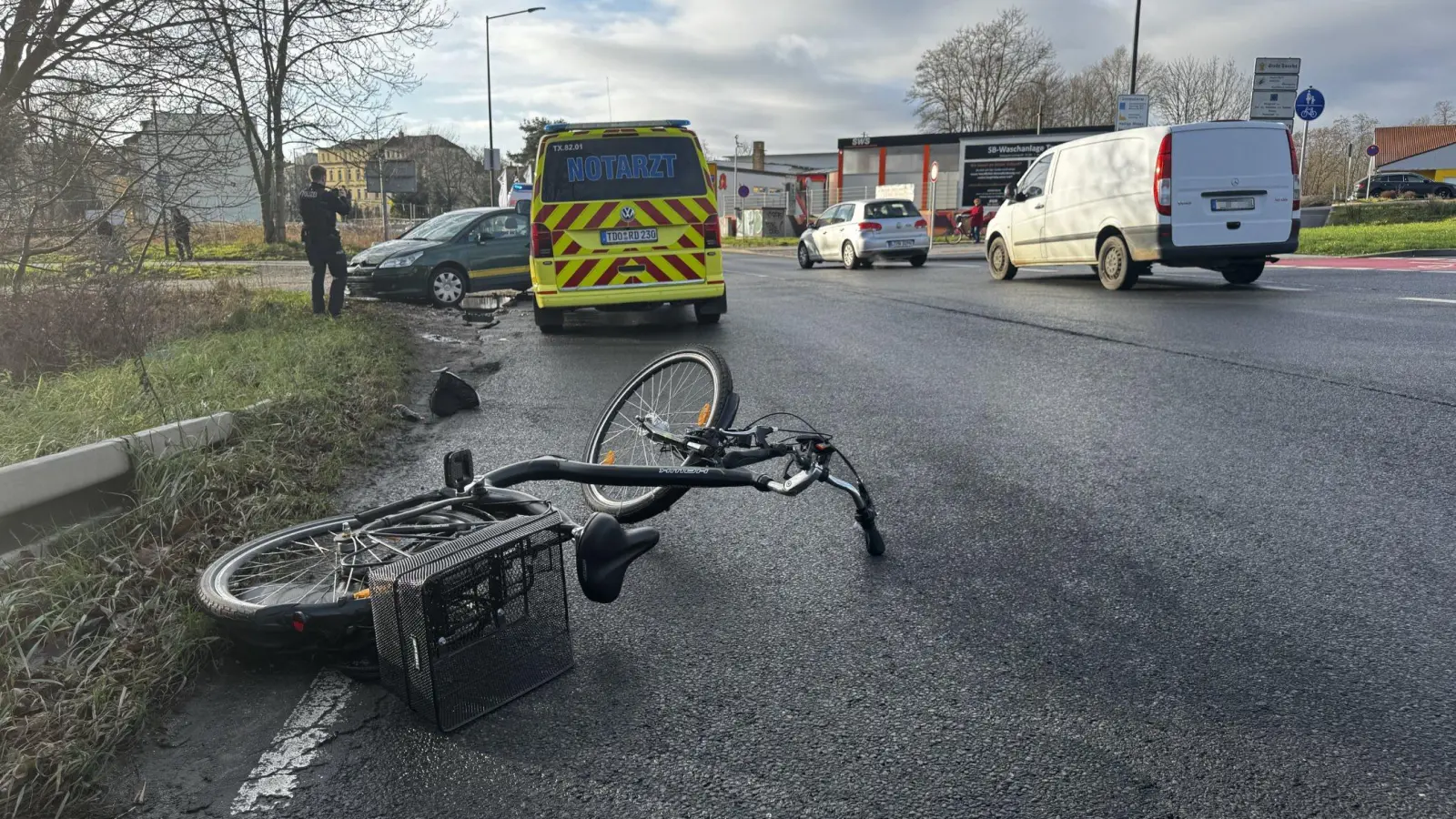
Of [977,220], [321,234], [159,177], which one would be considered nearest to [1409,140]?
[977,220]

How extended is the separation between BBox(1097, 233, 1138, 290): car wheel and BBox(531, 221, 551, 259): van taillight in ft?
26.0

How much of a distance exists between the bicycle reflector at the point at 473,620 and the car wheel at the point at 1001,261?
15.2 metres

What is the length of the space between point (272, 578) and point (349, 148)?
705 inches

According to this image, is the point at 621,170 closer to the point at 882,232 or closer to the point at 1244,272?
the point at 1244,272

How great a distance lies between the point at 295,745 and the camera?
2547 millimetres

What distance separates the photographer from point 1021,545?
386cm

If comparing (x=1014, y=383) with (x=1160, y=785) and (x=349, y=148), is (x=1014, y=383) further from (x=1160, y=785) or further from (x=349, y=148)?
(x=349, y=148)

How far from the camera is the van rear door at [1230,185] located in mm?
12758

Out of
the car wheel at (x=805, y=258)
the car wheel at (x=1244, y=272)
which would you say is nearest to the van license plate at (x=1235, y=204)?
the car wheel at (x=1244, y=272)

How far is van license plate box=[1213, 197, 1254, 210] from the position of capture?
1284cm

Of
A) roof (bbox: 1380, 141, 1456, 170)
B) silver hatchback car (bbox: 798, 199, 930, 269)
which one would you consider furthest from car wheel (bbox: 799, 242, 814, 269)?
roof (bbox: 1380, 141, 1456, 170)

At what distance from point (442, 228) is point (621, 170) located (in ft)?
18.9

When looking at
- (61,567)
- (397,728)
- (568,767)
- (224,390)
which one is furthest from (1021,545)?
(224,390)

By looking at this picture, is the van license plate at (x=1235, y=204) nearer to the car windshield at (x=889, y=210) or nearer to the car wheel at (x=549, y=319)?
the car wheel at (x=549, y=319)
